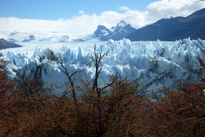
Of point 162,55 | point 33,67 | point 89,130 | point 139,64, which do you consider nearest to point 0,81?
point 89,130

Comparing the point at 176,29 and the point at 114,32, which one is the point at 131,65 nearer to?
the point at 176,29

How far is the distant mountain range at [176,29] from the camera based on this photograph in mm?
77725

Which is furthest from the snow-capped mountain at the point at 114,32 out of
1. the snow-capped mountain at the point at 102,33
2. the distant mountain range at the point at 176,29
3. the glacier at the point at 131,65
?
the glacier at the point at 131,65

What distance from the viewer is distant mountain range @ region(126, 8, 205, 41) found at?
77725 mm

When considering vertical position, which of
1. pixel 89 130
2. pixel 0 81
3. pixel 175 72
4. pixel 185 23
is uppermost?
pixel 185 23

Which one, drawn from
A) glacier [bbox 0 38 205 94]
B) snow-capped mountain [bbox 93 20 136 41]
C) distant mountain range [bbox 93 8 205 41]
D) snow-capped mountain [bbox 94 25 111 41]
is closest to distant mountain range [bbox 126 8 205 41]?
distant mountain range [bbox 93 8 205 41]

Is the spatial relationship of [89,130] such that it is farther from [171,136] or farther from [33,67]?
[33,67]

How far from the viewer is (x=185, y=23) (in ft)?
282

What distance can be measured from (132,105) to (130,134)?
897 millimetres

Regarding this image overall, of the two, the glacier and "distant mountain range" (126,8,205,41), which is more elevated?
"distant mountain range" (126,8,205,41)

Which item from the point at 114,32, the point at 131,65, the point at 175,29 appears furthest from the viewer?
Answer: the point at 114,32

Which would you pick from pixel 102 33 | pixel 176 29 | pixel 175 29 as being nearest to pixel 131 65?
pixel 176 29

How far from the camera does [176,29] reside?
89.4 m

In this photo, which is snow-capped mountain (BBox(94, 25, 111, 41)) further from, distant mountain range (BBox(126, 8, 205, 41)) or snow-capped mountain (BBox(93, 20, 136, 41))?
distant mountain range (BBox(126, 8, 205, 41))
